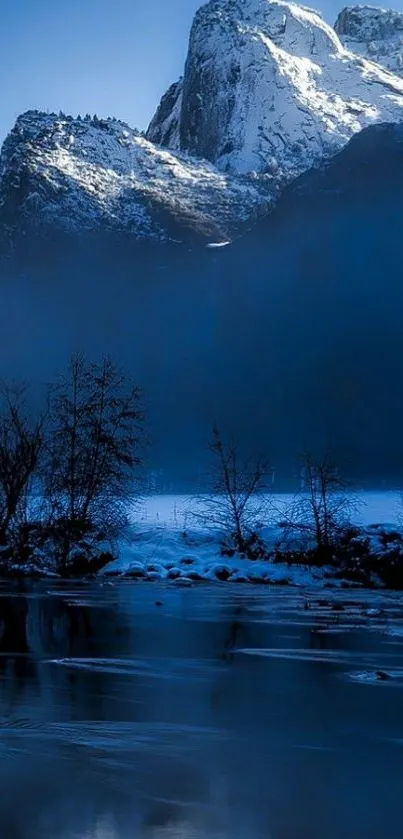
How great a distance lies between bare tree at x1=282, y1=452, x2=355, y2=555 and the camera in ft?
109

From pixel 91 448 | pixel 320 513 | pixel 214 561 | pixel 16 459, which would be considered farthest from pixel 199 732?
pixel 16 459

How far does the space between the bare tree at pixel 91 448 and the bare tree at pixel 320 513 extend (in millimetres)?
7091

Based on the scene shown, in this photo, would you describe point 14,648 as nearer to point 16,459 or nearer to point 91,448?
point 91,448

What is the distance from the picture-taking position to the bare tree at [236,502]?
3572 centimetres

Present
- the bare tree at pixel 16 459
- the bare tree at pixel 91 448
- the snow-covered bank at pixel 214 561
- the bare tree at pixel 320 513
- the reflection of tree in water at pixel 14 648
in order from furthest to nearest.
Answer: the bare tree at pixel 16 459
the bare tree at pixel 91 448
the bare tree at pixel 320 513
the snow-covered bank at pixel 214 561
the reflection of tree in water at pixel 14 648

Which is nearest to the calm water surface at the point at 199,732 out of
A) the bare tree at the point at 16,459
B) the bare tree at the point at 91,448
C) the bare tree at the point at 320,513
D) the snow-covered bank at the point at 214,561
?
the snow-covered bank at the point at 214,561

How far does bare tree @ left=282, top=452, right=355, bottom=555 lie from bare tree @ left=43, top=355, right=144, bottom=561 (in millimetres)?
7091

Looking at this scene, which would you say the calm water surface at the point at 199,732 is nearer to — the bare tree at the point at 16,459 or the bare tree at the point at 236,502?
the bare tree at the point at 236,502

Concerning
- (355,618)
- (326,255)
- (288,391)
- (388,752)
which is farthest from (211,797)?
(326,255)

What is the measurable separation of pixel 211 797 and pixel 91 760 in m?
1.20

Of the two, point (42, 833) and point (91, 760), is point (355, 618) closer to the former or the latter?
point (91, 760)

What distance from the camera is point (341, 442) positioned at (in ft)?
452

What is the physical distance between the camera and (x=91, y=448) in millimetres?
38500

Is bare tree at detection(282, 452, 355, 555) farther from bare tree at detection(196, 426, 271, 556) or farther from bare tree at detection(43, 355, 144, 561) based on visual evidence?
bare tree at detection(43, 355, 144, 561)
